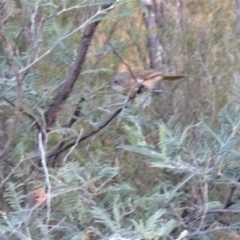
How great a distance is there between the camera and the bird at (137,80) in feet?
8.42

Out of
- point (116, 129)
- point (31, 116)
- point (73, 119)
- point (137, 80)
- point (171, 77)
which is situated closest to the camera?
point (31, 116)

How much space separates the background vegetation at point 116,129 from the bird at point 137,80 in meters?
0.07

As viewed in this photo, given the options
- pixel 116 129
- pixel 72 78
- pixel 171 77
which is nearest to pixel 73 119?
pixel 72 78

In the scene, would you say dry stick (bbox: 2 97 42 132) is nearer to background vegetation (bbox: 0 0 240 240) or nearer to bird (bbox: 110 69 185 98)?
background vegetation (bbox: 0 0 240 240)

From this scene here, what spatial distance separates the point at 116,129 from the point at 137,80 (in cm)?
29

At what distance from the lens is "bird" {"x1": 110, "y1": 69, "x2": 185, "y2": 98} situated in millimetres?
2566

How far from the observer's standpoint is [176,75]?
2.96 m

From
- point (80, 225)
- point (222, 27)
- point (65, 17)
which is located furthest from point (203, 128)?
point (222, 27)

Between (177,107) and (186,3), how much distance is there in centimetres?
96

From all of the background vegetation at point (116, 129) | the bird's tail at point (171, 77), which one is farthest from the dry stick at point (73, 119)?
the bird's tail at point (171, 77)

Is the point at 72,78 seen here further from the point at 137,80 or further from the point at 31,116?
the point at 137,80

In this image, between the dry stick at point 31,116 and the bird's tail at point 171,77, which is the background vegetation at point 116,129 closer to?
the dry stick at point 31,116

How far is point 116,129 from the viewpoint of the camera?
2.74 meters

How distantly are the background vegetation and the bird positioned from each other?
0.07m
